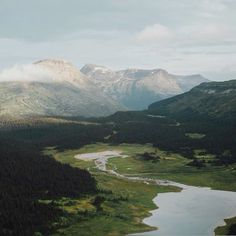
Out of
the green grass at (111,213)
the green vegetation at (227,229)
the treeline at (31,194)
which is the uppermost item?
the treeline at (31,194)

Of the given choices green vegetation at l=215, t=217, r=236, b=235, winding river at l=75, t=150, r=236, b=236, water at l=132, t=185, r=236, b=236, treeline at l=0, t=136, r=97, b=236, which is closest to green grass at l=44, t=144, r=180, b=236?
winding river at l=75, t=150, r=236, b=236

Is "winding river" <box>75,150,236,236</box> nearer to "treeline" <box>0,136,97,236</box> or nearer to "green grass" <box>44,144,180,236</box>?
"green grass" <box>44,144,180,236</box>

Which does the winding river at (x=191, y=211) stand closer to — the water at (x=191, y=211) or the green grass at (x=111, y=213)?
the water at (x=191, y=211)

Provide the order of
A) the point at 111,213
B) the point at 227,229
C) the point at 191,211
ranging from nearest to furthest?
the point at 227,229 < the point at 111,213 < the point at 191,211

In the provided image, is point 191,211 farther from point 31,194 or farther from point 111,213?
point 31,194

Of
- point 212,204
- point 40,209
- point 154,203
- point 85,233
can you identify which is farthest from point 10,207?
point 212,204

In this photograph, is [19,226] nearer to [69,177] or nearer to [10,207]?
[10,207]

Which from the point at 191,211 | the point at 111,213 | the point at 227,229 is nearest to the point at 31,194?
the point at 111,213

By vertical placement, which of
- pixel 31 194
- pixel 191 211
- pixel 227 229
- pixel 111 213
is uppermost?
pixel 31 194

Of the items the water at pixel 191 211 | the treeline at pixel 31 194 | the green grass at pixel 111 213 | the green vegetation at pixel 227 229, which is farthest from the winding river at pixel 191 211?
the treeline at pixel 31 194
